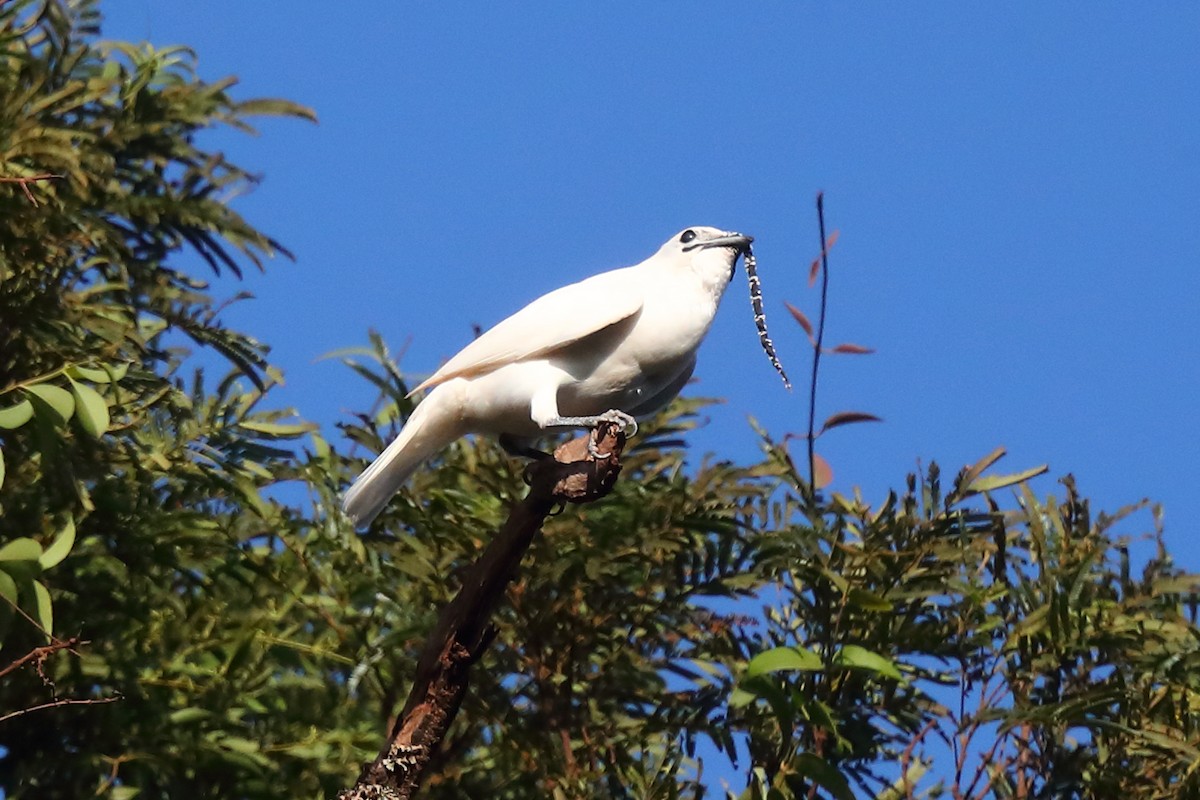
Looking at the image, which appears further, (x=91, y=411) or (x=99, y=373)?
(x=99, y=373)

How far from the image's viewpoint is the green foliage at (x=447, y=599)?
3.93 metres

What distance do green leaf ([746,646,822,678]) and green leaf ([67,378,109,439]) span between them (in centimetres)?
134

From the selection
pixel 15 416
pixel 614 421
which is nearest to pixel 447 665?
pixel 614 421

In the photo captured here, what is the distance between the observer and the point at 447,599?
13.9ft

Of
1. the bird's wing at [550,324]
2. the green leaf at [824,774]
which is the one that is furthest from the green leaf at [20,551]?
the green leaf at [824,774]

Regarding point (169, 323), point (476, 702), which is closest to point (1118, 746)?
point (476, 702)

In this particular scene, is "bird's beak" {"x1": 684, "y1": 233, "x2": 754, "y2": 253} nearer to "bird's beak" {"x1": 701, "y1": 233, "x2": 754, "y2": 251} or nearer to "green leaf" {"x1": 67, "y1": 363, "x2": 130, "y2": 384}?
"bird's beak" {"x1": 701, "y1": 233, "x2": 754, "y2": 251}

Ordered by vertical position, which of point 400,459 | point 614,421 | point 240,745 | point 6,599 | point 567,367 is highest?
point 567,367

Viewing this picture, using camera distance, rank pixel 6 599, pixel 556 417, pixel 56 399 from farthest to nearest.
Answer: pixel 556 417
pixel 56 399
pixel 6 599

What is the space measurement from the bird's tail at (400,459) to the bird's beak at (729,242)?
0.74 m

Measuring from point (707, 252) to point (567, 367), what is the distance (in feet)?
1.61

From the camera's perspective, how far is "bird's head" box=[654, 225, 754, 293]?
4.35m

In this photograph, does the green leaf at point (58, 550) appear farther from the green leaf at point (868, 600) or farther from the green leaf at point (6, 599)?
the green leaf at point (868, 600)

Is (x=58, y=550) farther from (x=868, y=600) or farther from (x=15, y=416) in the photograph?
(x=868, y=600)
